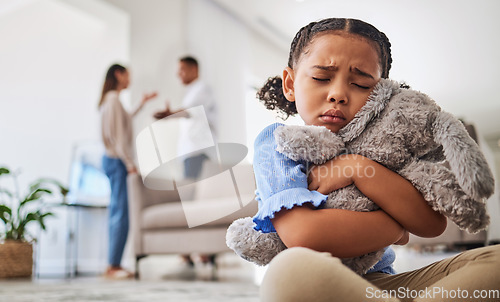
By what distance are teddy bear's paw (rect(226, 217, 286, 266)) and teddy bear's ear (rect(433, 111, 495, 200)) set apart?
0.17m

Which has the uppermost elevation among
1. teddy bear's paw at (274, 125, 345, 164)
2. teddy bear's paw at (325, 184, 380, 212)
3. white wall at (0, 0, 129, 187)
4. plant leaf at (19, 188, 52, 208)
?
white wall at (0, 0, 129, 187)

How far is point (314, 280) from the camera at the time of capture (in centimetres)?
32

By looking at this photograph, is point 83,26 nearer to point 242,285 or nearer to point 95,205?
point 95,205

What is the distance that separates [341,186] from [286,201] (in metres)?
0.05

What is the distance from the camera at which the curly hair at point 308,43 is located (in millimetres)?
366

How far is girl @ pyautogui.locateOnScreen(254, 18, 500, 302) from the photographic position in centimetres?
35

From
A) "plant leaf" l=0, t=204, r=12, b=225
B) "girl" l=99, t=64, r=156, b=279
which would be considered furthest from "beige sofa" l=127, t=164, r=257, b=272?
"plant leaf" l=0, t=204, r=12, b=225

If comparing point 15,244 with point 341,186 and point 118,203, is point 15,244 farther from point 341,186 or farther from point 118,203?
point 341,186

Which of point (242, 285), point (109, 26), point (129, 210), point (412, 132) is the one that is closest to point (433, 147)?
point (412, 132)

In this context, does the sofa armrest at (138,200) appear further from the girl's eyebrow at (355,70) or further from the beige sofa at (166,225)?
the girl's eyebrow at (355,70)

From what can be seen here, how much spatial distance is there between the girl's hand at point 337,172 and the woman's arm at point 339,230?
0.02 m

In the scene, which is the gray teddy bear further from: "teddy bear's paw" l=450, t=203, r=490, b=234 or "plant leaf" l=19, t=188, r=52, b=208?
"plant leaf" l=19, t=188, r=52, b=208

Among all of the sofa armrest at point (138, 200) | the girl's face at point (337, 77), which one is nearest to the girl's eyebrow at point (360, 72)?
the girl's face at point (337, 77)

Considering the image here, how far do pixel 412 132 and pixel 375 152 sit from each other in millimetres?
34
